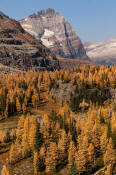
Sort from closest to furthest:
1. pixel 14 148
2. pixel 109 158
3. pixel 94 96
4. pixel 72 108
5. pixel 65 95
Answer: pixel 109 158, pixel 14 148, pixel 72 108, pixel 94 96, pixel 65 95

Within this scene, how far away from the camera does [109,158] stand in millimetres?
71188

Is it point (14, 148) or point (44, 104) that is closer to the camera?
point (14, 148)

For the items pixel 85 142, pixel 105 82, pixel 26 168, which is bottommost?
pixel 26 168

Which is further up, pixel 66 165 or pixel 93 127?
pixel 93 127

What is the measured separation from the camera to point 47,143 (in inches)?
3457

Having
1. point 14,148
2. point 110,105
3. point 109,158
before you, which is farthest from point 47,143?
point 110,105

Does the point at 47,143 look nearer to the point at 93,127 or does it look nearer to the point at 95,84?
the point at 93,127

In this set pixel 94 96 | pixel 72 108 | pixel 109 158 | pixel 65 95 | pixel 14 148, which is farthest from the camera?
pixel 65 95

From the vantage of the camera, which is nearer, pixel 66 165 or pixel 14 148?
pixel 66 165

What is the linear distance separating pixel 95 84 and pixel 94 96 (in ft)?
98.4

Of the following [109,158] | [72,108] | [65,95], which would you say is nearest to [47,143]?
[109,158]

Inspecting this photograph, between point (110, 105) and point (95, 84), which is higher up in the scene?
point (95, 84)

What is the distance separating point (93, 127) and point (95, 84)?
363 feet

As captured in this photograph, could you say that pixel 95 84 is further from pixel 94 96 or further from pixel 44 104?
pixel 44 104
